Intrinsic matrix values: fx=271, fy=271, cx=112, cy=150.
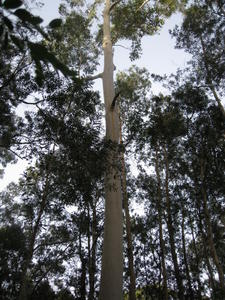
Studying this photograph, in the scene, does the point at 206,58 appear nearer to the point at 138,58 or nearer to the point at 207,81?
the point at 207,81

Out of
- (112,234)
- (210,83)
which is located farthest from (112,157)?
(210,83)

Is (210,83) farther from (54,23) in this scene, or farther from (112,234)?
(54,23)

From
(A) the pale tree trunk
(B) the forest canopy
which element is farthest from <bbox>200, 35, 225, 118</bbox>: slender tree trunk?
(A) the pale tree trunk

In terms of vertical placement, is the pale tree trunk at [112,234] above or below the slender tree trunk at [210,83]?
below

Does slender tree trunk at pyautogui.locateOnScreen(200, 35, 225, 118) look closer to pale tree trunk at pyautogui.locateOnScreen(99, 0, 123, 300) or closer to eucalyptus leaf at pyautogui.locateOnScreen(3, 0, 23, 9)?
pale tree trunk at pyautogui.locateOnScreen(99, 0, 123, 300)

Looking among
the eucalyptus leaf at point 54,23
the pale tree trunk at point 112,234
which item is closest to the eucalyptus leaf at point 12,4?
the eucalyptus leaf at point 54,23

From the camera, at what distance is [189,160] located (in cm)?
986

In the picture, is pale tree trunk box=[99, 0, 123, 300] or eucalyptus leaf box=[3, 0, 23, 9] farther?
pale tree trunk box=[99, 0, 123, 300]

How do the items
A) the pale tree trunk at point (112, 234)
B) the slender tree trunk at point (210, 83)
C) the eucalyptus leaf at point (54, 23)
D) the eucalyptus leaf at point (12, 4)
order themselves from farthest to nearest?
the slender tree trunk at point (210, 83) → the pale tree trunk at point (112, 234) → the eucalyptus leaf at point (54, 23) → the eucalyptus leaf at point (12, 4)

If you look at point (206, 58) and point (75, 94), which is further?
point (206, 58)

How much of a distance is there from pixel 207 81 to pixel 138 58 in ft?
8.87

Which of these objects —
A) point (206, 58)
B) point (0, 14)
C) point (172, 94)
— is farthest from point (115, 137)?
point (206, 58)

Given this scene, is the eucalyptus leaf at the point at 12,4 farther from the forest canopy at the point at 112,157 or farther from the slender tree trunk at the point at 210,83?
the slender tree trunk at the point at 210,83

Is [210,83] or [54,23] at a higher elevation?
[210,83]
